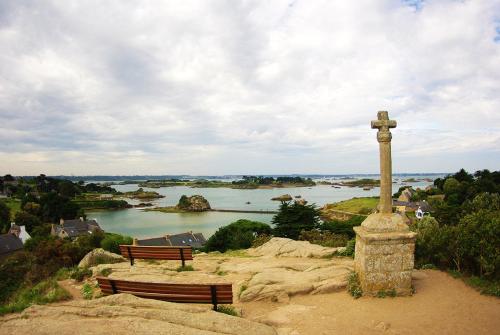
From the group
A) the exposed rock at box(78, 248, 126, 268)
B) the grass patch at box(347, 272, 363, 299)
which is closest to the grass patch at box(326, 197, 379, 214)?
the exposed rock at box(78, 248, 126, 268)

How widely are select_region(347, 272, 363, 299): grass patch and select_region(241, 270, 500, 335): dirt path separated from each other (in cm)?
14

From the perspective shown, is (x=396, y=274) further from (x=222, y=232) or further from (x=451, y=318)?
(x=222, y=232)

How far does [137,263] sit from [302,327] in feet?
22.0

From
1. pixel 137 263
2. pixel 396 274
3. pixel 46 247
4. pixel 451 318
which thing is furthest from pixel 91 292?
pixel 46 247

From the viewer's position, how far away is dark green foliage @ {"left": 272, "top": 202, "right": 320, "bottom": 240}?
24766mm

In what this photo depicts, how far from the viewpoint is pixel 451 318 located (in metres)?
5.73

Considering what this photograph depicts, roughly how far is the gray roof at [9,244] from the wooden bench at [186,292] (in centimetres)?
4518

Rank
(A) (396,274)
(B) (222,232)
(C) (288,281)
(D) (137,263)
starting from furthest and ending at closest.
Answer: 1. (B) (222,232)
2. (D) (137,263)
3. (C) (288,281)
4. (A) (396,274)

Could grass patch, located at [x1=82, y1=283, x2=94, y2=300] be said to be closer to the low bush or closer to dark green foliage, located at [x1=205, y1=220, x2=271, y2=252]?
the low bush

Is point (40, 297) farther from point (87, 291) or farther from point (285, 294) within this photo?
point (285, 294)

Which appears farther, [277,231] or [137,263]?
[277,231]

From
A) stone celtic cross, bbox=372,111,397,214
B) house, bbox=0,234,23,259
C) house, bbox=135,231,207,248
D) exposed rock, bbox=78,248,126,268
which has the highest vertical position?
stone celtic cross, bbox=372,111,397,214

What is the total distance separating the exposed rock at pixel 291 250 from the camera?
1199cm

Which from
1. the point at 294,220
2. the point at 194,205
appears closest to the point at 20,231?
the point at 194,205
